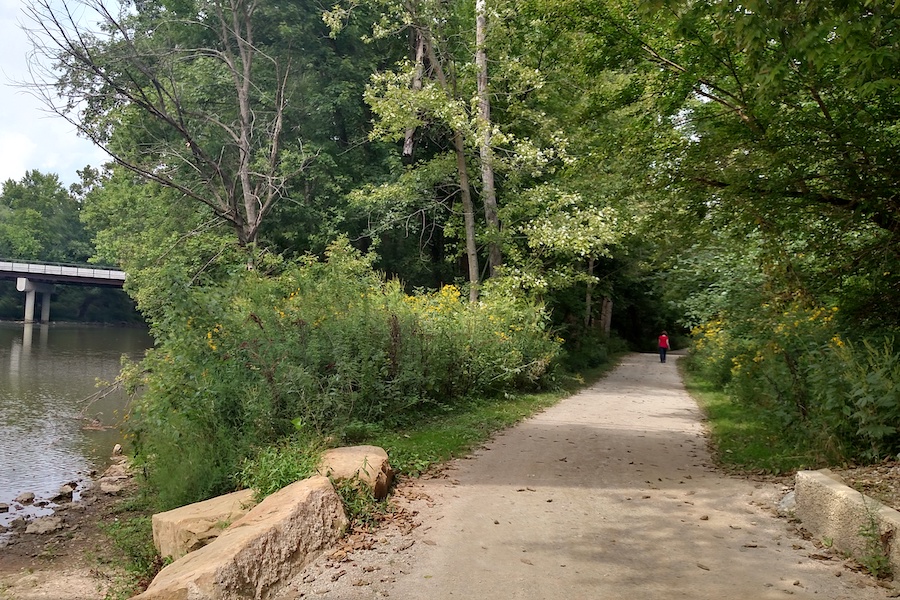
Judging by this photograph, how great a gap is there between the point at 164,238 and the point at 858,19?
2166cm

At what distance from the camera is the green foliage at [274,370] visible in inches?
318

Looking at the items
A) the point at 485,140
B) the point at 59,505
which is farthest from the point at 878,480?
the point at 485,140

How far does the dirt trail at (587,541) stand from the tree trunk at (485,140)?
1075 cm

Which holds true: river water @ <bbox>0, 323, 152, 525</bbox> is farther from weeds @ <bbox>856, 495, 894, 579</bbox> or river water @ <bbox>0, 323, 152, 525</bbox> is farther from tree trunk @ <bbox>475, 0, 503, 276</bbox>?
tree trunk @ <bbox>475, 0, 503, 276</bbox>

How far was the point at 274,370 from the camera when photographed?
860 cm

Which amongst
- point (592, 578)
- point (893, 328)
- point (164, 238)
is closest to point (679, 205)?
point (893, 328)

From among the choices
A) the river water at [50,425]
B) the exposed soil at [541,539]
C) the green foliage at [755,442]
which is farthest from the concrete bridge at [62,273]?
the exposed soil at [541,539]

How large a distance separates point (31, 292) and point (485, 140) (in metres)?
59.0

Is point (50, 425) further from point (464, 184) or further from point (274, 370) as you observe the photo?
point (464, 184)

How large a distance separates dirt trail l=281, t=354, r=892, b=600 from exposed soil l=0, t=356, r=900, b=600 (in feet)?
0.05

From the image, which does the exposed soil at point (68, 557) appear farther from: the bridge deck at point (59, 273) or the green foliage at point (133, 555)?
the bridge deck at point (59, 273)

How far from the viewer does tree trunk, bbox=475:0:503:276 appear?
60.4ft

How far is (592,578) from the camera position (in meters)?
4.67

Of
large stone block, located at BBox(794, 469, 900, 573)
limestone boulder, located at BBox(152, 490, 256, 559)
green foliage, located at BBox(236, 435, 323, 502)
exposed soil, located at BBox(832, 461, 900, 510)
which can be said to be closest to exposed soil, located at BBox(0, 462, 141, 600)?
limestone boulder, located at BBox(152, 490, 256, 559)
